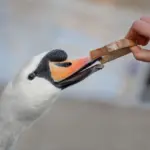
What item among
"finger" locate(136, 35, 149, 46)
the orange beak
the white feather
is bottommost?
the white feather

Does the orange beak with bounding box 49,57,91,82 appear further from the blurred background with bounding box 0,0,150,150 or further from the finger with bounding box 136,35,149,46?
the blurred background with bounding box 0,0,150,150

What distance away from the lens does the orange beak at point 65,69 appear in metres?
0.74

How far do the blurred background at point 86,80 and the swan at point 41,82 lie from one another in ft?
2.13

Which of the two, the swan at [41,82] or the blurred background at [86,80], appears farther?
the blurred background at [86,80]

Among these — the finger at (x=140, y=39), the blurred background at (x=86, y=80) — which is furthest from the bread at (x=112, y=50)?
the blurred background at (x=86, y=80)

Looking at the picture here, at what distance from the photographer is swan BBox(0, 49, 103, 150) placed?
74 centimetres

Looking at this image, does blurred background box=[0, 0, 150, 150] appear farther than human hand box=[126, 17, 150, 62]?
Yes

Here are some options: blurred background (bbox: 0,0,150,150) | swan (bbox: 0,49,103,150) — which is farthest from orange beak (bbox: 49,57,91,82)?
blurred background (bbox: 0,0,150,150)

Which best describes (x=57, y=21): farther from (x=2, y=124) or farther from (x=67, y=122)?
(x=2, y=124)

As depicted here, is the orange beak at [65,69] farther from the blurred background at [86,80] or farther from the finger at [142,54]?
the blurred background at [86,80]

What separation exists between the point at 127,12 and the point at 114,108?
2.58 ft

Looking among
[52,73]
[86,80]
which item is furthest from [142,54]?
[86,80]

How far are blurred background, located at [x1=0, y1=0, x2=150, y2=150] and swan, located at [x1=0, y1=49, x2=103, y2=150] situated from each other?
648 mm

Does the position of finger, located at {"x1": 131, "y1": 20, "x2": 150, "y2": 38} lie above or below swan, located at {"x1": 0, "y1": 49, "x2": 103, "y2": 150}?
above
